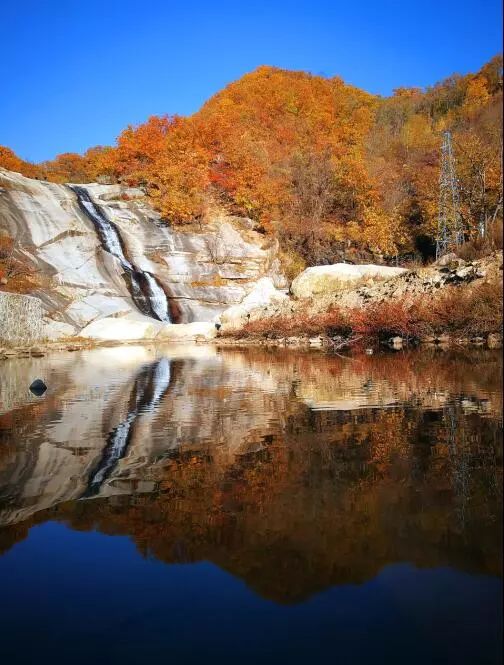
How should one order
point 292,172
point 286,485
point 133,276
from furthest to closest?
point 292,172 < point 133,276 < point 286,485

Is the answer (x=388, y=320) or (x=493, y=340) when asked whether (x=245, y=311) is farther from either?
(x=493, y=340)

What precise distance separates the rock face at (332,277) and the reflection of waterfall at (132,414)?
1403 cm

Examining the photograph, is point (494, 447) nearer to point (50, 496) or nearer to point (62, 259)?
point (50, 496)

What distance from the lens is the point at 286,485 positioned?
4.00 metres

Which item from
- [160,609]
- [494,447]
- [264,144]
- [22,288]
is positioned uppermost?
[264,144]

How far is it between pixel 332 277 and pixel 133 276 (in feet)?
53.6

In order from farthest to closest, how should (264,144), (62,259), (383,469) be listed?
(264,144)
(62,259)
(383,469)

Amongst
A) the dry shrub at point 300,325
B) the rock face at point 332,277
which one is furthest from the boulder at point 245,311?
the rock face at point 332,277

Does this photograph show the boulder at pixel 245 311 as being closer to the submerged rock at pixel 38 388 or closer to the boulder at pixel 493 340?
the boulder at pixel 493 340

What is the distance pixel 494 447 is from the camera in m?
4.50

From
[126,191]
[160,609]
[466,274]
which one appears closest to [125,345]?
[466,274]

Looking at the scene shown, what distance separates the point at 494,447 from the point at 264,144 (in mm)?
54703

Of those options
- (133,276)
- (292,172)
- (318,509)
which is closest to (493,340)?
(318,509)

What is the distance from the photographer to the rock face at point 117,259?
107 feet
